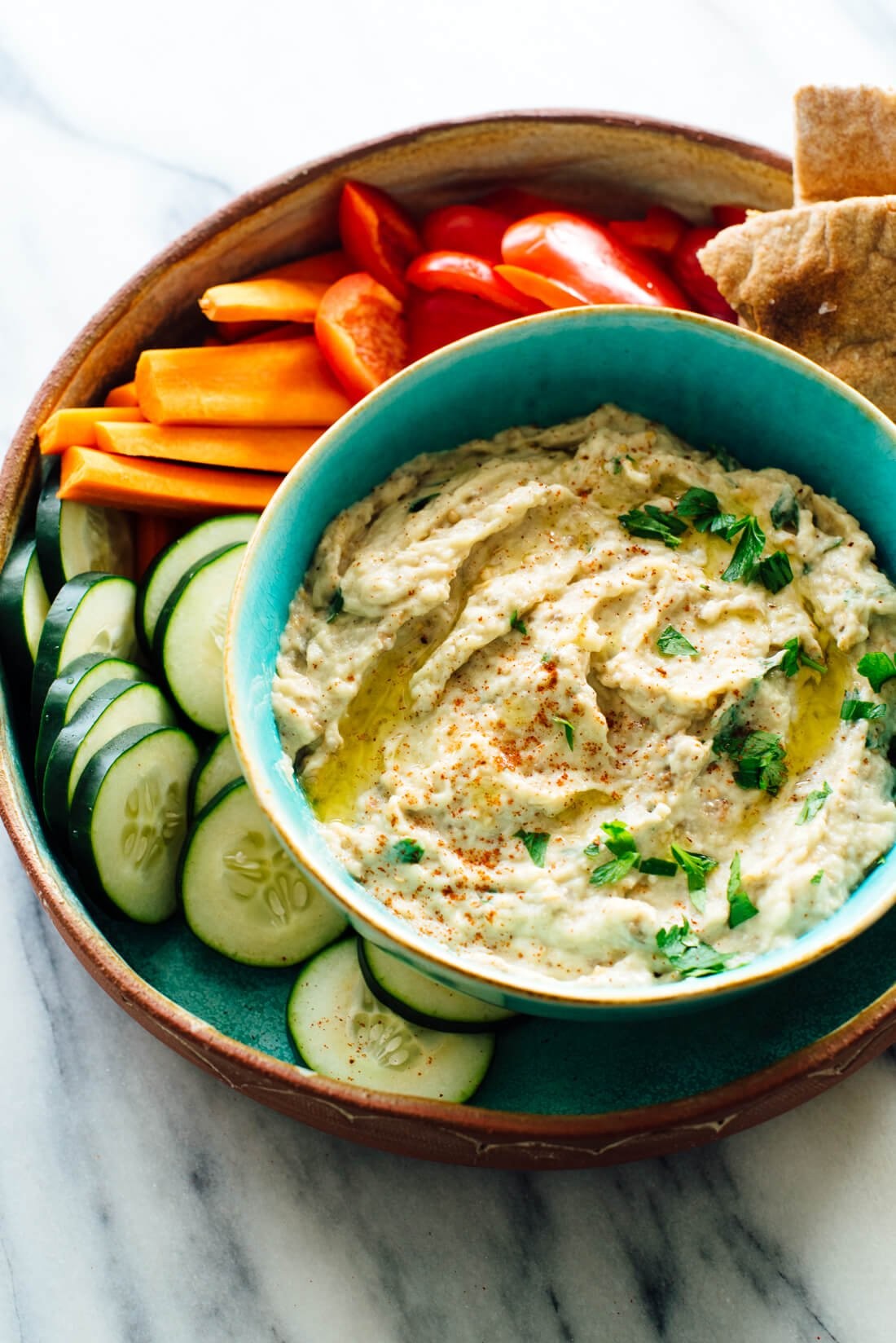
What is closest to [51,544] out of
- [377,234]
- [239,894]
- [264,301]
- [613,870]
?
[264,301]

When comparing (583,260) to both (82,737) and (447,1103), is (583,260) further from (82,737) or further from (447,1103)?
(447,1103)

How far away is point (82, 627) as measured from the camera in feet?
9.20

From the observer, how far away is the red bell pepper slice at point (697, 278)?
3.16 metres

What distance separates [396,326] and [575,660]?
1.08 m

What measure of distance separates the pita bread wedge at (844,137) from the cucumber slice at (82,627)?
1.71m

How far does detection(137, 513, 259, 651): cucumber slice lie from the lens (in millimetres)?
2949

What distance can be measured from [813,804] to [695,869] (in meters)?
0.25

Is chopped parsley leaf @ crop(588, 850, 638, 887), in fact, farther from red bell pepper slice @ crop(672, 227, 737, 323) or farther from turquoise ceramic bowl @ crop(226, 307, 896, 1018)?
red bell pepper slice @ crop(672, 227, 737, 323)

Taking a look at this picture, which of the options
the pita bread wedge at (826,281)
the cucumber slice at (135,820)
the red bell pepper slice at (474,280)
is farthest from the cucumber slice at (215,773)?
the pita bread wedge at (826,281)

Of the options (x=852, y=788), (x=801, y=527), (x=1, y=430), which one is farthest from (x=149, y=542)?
(x=852, y=788)

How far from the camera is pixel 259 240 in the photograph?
3158 millimetres

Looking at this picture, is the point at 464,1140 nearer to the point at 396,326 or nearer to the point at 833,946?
the point at 833,946

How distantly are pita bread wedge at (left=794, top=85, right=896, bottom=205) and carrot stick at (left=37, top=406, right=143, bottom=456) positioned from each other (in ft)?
5.26

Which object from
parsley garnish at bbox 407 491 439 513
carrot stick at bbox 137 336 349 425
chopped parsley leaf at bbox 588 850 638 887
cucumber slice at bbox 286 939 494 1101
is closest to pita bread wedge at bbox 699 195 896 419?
parsley garnish at bbox 407 491 439 513
